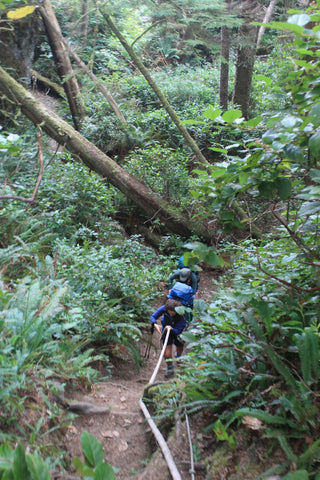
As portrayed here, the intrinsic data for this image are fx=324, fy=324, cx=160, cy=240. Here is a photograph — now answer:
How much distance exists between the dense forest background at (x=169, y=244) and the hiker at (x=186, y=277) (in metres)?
0.48

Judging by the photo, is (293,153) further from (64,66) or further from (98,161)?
(64,66)

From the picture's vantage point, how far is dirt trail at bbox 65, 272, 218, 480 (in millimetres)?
2662

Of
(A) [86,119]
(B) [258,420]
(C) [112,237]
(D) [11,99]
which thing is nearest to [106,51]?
(A) [86,119]

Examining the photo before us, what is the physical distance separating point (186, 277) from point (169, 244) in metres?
4.08

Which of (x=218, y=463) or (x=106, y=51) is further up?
(x=106, y=51)

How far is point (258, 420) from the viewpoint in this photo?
2.40 meters

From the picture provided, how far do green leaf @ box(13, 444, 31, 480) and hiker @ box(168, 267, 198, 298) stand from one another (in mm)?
3784

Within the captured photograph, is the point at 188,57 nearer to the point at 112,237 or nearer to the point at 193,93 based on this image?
the point at 193,93

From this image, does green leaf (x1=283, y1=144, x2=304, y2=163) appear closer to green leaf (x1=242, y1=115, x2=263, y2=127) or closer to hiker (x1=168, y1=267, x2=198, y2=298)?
green leaf (x1=242, y1=115, x2=263, y2=127)

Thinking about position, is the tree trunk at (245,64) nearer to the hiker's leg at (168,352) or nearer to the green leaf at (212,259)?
the hiker's leg at (168,352)

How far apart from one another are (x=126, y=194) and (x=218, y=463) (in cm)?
767

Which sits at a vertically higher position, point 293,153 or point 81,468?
point 293,153

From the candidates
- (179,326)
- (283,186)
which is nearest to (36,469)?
(283,186)

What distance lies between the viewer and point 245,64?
1169cm
